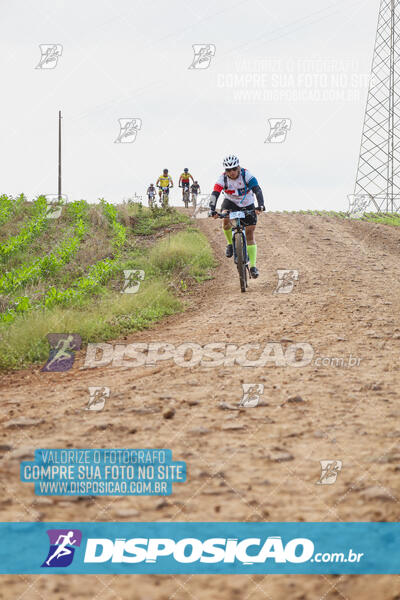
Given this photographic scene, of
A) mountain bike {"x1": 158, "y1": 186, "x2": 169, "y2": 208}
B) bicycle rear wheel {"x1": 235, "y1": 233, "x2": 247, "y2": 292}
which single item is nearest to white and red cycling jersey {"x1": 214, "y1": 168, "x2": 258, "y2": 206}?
bicycle rear wheel {"x1": 235, "y1": 233, "x2": 247, "y2": 292}

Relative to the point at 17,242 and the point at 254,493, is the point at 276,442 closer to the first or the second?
the point at 254,493

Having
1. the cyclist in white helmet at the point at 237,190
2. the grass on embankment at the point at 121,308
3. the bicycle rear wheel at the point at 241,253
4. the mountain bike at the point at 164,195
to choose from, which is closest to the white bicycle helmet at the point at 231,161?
the cyclist in white helmet at the point at 237,190

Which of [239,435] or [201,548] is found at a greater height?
[239,435]

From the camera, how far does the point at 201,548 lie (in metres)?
2.81

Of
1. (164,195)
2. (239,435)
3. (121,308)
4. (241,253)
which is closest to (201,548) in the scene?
(239,435)

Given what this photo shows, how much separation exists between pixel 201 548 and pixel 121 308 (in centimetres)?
724

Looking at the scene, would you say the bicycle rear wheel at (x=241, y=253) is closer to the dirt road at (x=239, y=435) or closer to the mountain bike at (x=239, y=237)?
the mountain bike at (x=239, y=237)

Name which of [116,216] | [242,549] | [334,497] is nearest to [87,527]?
[242,549]

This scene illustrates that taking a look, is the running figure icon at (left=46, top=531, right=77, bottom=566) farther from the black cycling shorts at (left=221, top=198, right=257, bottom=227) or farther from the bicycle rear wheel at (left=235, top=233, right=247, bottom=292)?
the black cycling shorts at (left=221, top=198, right=257, bottom=227)

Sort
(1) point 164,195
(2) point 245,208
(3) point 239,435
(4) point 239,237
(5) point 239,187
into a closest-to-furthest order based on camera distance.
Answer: (3) point 239,435
(4) point 239,237
(5) point 239,187
(2) point 245,208
(1) point 164,195

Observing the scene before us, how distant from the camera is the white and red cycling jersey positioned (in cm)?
1038

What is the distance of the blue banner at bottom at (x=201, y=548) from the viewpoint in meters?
2.69

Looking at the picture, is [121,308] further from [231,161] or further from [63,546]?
[63,546]

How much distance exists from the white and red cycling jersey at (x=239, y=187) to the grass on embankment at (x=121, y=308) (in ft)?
7.76
